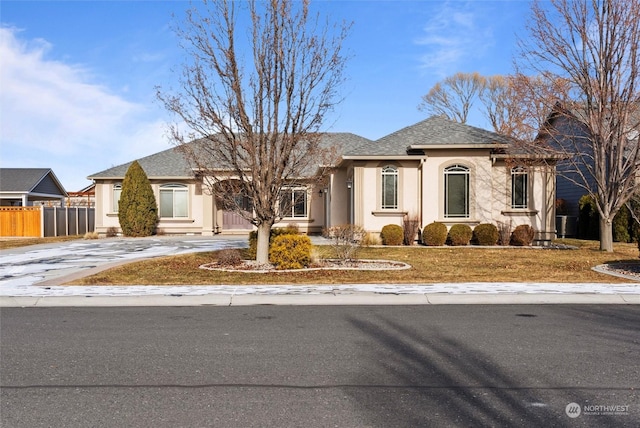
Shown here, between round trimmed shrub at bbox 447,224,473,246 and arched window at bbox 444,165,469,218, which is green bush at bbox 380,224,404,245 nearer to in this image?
round trimmed shrub at bbox 447,224,473,246

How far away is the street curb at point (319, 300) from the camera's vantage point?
10.2 metres

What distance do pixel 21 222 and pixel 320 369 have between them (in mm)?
30922

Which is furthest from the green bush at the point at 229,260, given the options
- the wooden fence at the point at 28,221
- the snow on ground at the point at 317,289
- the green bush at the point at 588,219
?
the wooden fence at the point at 28,221

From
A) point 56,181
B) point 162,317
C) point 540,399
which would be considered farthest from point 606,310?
point 56,181

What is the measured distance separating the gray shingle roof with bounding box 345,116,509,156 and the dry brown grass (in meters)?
5.17

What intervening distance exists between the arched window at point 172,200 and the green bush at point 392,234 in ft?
42.2

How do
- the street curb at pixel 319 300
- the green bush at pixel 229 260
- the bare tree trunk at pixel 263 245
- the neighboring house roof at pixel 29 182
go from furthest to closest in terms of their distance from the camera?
the neighboring house roof at pixel 29 182
the green bush at pixel 229 260
the bare tree trunk at pixel 263 245
the street curb at pixel 319 300

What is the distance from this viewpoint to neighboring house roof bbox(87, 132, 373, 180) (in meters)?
29.4

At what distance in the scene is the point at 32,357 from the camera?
249 inches

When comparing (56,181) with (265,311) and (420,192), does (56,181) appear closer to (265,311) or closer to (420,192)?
(420,192)

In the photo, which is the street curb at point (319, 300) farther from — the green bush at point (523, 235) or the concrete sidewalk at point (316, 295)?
the green bush at point (523, 235)

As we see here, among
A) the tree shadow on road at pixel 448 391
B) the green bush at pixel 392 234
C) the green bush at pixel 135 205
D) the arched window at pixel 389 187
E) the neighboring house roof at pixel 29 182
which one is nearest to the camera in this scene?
the tree shadow on road at pixel 448 391

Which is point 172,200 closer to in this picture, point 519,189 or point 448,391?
point 519,189

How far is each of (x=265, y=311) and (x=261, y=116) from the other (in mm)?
6047
